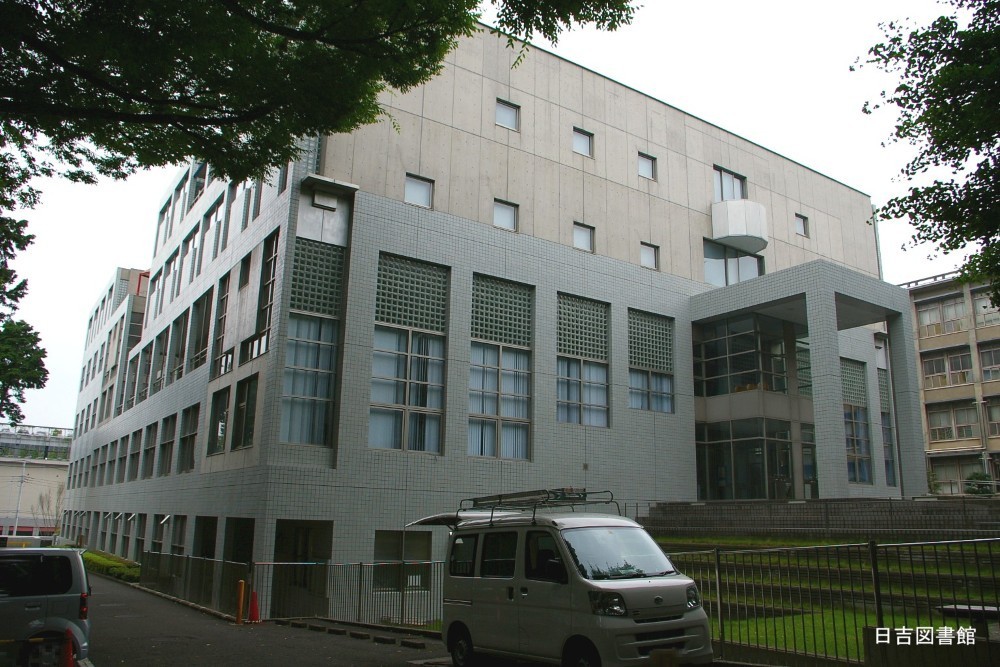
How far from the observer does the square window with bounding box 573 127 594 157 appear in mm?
27359

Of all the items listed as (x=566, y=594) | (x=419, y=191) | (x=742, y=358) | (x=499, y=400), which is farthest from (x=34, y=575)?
(x=742, y=358)

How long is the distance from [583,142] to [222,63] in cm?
1865

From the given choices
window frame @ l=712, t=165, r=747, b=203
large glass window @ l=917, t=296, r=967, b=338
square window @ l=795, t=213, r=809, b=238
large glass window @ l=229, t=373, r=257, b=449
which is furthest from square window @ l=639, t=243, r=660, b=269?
large glass window @ l=917, t=296, r=967, b=338

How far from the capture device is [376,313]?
21.7m

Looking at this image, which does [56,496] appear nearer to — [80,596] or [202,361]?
[202,361]

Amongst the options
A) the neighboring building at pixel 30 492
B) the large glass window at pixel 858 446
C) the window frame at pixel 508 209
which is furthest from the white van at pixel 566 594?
the neighboring building at pixel 30 492

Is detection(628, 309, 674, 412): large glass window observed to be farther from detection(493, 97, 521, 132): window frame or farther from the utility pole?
the utility pole

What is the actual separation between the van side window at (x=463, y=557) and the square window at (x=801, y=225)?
1036 inches

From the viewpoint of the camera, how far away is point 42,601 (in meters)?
9.66

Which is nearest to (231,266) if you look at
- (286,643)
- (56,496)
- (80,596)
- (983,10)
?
(286,643)

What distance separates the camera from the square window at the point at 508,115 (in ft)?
84.3

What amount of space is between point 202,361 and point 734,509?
1904cm

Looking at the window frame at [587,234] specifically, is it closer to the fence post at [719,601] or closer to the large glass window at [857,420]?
the large glass window at [857,420]

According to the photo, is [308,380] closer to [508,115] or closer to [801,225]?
[508,115]
